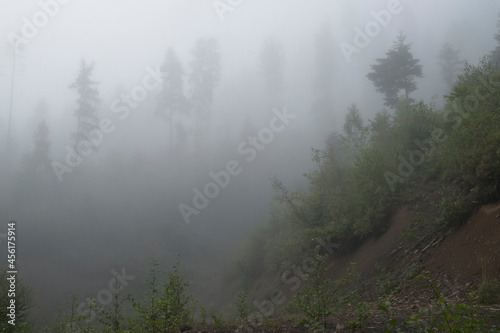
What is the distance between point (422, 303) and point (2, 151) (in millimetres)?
58942

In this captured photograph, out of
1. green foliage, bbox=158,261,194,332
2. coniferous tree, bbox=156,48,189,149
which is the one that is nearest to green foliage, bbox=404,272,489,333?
green foliage, bbox=158,261,194,332

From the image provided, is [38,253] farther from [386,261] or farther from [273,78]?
[273,78]

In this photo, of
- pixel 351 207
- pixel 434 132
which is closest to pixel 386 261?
pixel 351 207

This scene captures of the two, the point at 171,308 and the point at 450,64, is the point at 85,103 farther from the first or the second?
the point at 450,64

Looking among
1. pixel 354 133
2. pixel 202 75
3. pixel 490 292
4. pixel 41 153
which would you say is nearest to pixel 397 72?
pixel 354 133

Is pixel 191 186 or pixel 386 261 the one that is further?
pixel 191 186

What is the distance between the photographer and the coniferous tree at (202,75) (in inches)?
2341

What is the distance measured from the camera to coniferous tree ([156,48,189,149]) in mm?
55500

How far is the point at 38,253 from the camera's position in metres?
31.2

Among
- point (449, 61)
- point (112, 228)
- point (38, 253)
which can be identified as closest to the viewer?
Result: point (38, 253)

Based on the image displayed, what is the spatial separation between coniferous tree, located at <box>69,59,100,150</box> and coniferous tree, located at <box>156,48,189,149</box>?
9.88 metres

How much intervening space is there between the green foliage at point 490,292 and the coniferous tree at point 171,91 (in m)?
52.0

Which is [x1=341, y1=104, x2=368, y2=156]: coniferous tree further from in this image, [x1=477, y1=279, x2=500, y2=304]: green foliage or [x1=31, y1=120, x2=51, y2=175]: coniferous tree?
[x1=31, y1=120, x2=51, y2=175]: coniferous tree

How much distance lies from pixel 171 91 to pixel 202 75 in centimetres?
688
